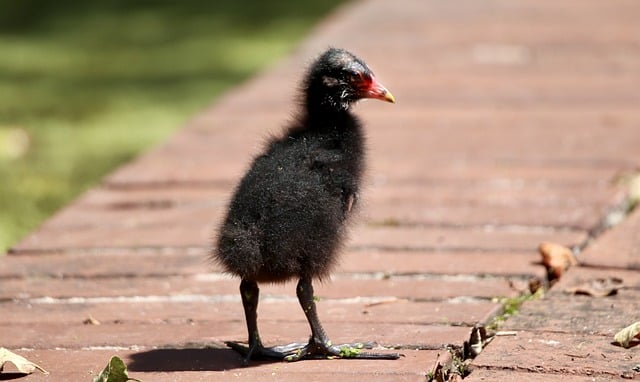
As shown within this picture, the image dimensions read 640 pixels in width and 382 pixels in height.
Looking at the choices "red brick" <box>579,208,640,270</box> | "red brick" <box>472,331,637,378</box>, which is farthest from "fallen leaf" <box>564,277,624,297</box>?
"red brick" <box>472,331,637,378</box>

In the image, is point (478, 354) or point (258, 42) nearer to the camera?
point (478, 354)

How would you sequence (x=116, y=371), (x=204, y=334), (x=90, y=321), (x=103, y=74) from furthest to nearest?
(x=103, y=74)
(x=90, y=321)
(x=204, y=334)
(x=116, y=371)

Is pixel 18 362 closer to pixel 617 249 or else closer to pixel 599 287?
pixel 599 287

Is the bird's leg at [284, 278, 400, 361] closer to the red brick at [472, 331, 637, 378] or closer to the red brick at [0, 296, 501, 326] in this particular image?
the red brick at [472, 331, 637, 378]

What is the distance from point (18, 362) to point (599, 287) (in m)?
2.25

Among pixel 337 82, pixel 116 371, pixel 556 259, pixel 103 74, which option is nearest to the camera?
pixel 116 371

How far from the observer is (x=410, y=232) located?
19.4 feet

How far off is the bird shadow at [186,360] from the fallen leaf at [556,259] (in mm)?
1545

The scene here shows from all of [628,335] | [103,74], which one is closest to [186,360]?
[628,335]

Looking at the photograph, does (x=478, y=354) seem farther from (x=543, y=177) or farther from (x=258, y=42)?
(x=258, y=42)

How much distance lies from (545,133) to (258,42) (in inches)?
162

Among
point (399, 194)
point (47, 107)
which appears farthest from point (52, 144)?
A: point (399, 194)

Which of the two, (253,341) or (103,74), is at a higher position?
(103,74)

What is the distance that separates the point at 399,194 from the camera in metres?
6.55
